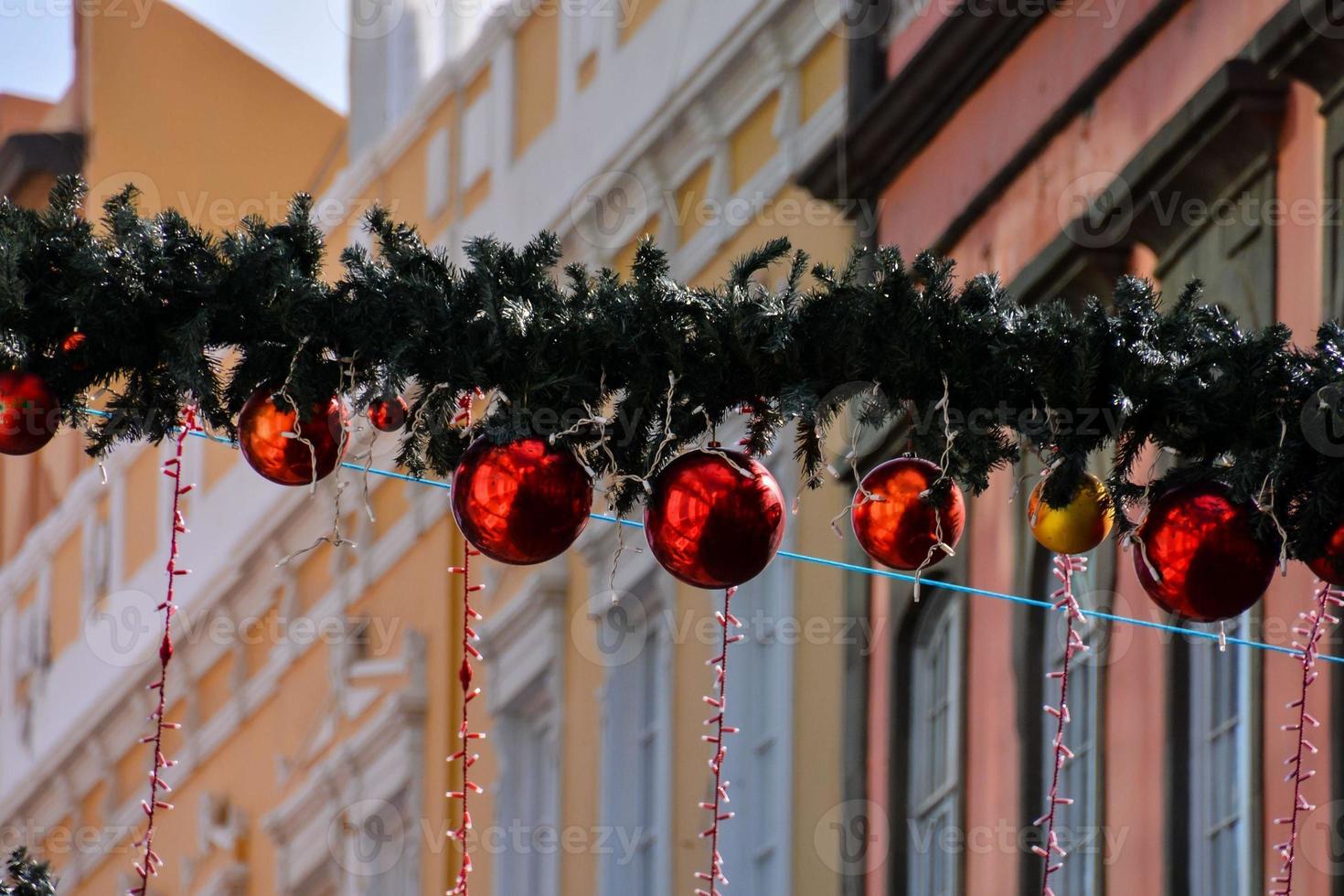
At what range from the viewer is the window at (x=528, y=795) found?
48.7 ft

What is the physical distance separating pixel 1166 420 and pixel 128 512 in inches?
643

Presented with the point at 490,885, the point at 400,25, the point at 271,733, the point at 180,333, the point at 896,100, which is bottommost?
the point at 180,333

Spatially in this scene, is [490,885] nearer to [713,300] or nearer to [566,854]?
[566,854]

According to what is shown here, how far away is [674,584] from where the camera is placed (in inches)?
527

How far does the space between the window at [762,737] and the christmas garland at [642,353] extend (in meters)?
7.63

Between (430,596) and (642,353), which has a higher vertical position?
(430,596)

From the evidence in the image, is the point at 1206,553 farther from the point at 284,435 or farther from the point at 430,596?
A: the point at 430,596

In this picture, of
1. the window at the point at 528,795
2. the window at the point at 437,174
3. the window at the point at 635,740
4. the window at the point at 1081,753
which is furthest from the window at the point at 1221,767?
the window at the point at 437,174

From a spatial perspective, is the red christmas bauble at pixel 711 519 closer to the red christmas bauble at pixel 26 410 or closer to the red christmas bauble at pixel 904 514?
the red christmas bauble at pixel 904 514

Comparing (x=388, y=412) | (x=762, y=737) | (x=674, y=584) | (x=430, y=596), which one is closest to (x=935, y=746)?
(x=762, y=737)

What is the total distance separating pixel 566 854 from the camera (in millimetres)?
14500

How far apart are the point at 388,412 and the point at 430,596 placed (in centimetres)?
1137

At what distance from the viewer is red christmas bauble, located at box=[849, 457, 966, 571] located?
504 centimetres

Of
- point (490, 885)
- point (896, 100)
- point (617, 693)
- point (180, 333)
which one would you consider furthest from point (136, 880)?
point (180, 333)
